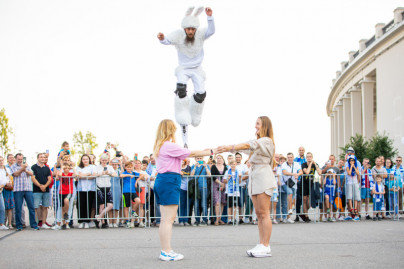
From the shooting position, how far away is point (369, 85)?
4856 cm

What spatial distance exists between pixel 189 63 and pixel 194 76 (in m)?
0.31

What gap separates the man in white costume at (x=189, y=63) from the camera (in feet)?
37.5

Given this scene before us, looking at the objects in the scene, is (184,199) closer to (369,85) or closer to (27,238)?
(27,238)

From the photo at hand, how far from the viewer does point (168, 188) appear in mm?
7336

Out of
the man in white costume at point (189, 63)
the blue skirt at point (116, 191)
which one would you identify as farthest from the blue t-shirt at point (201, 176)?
the man in white costume at point (189, 63)

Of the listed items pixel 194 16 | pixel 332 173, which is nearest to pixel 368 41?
pixel 332 173

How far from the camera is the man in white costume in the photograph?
37.5ft

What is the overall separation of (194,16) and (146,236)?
4740 millimetres

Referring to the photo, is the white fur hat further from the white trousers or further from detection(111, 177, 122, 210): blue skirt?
detection(111, 177, 122, 210): blue skirt

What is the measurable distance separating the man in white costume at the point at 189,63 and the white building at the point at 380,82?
29.5 m

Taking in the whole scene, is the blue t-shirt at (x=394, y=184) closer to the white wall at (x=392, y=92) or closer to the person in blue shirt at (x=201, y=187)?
the person in blue shirt at (x=201, y=187)

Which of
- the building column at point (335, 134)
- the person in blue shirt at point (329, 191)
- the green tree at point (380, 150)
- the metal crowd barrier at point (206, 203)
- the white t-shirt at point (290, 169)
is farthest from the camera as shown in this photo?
the building column at point (335, 134)

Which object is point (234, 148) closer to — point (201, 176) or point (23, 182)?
point (201, 176)

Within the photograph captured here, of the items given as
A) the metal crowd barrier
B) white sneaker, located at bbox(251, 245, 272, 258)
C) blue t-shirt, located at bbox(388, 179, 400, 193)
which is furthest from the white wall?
white sneaker, located at bbox(251, 245, 272, 258)
